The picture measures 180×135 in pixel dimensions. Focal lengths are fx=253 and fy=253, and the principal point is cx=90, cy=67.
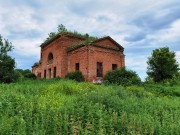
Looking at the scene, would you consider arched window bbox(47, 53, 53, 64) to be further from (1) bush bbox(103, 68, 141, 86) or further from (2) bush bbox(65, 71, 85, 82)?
(1) bush bbox(103, 68, 141, 86)

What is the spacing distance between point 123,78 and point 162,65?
15.8 m

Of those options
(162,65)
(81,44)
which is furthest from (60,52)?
(162,65)

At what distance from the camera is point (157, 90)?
23453 millimetres

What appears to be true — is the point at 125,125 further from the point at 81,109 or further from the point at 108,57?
the point at 108,57

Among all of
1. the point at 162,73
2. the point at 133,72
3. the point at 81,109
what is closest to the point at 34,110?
the point at 81,109

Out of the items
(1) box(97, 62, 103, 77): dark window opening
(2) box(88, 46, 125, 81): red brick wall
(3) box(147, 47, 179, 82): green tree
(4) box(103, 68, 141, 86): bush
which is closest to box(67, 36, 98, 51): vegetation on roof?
(2) box(88, 46, 125, 81): red brick wall

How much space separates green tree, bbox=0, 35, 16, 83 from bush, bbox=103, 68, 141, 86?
11.8 metres

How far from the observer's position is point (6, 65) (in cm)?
3106

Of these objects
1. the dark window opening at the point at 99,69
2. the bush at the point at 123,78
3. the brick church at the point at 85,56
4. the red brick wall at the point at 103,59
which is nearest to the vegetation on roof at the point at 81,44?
the brick church at the point at 85,56

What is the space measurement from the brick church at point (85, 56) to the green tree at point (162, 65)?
8844 millimetres

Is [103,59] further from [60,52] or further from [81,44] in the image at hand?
[60,52]

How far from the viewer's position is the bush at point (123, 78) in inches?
995

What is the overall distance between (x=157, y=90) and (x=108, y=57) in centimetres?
961

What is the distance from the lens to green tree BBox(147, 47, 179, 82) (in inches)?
1528
